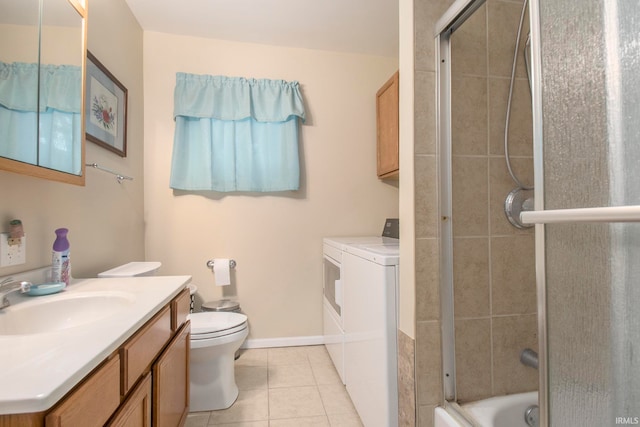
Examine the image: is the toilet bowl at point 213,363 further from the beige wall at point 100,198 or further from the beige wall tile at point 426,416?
the beige wall tile at point 426,416

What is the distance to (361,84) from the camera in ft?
7.99

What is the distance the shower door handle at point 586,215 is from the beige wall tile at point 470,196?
0.40m

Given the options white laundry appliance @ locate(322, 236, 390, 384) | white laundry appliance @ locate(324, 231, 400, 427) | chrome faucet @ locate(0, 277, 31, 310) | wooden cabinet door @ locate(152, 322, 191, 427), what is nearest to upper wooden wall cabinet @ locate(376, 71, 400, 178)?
white laundry appliance @ locate(322, 236, 390, 384)

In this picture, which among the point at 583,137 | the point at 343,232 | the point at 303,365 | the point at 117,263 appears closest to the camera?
the point at 583,137

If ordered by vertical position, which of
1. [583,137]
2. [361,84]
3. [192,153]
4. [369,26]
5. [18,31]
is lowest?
[583,137]

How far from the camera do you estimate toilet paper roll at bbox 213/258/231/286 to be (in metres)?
2.09

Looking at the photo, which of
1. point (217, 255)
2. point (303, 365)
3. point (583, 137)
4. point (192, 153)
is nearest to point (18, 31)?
point (192, 153)

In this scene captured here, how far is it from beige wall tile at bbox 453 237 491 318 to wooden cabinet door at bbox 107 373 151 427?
43.8 inches

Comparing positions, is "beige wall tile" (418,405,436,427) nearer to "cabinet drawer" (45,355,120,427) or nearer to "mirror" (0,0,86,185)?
"cabinet drawer" (45,355,120,427)

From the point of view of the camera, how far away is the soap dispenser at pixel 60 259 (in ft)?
3.56

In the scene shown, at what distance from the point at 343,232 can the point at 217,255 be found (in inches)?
40.7

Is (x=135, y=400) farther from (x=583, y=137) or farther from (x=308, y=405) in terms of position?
(x=583, y=137)

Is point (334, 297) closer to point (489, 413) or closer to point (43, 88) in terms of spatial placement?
point (489, 413)

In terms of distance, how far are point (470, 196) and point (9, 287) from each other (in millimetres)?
1680
